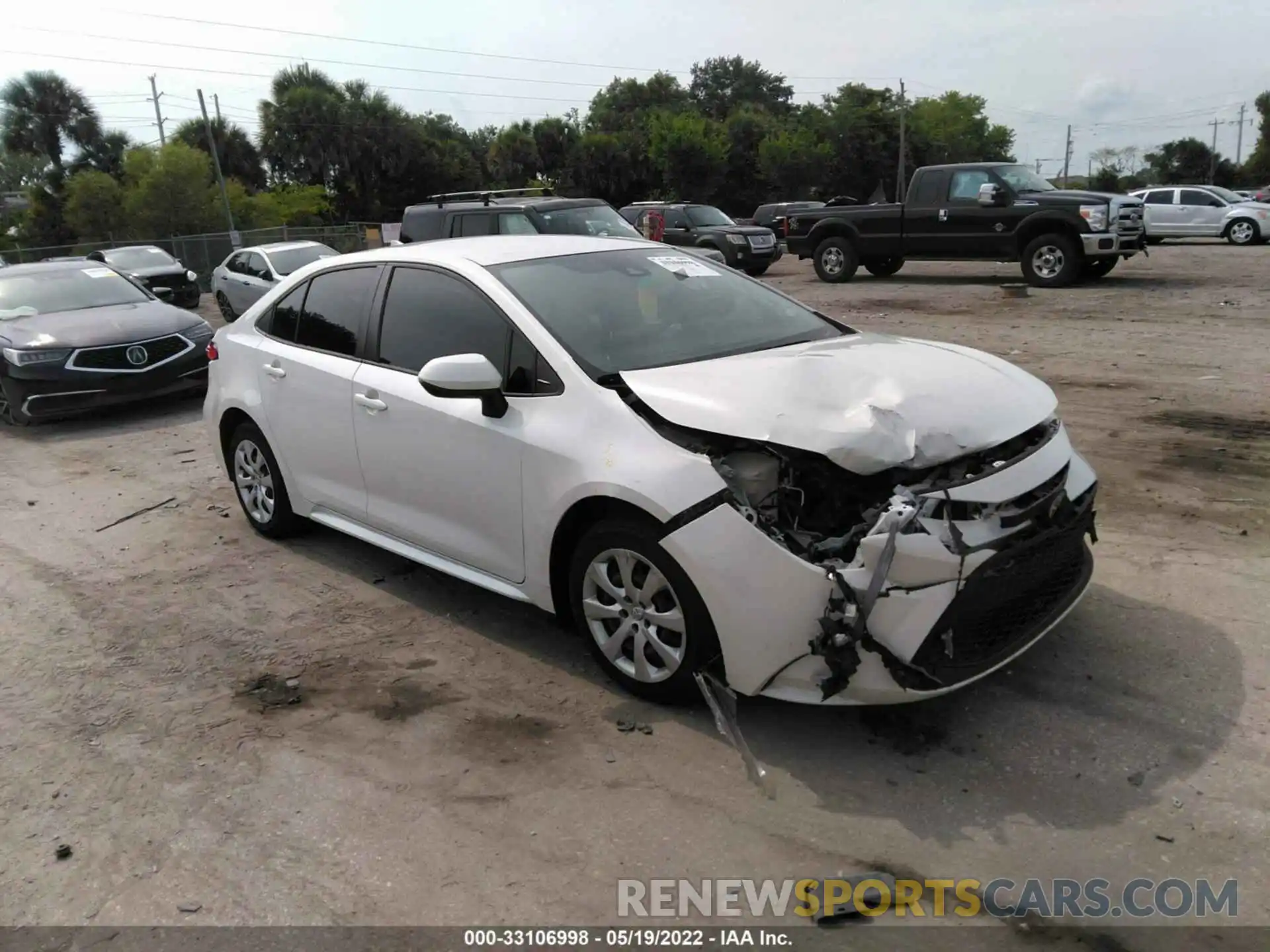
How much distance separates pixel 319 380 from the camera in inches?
199

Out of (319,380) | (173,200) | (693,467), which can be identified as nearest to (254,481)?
(319,380)

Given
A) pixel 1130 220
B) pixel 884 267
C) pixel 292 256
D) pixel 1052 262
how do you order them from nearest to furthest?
pixel 1130 220
pixel 1052 262
pixel 292 256
pixel 884 267

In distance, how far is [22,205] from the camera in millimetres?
68875

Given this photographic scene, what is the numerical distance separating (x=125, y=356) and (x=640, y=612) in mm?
7900

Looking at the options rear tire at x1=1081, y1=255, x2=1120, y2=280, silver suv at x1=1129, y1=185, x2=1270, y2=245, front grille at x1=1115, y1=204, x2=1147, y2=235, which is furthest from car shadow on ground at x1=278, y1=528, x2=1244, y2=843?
silver suv at x1=1129, y1=185, x2=1270, y2=245

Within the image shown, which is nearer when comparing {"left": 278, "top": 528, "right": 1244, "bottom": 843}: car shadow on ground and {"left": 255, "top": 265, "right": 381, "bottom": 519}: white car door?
{"left": 278, "top": 528, "right": 1244, "bottom": 843}: car shadow on ground

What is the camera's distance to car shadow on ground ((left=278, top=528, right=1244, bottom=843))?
3.11m

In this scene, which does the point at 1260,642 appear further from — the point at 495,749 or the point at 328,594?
the point at 328,594

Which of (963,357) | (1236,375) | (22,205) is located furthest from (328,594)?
(22,205)

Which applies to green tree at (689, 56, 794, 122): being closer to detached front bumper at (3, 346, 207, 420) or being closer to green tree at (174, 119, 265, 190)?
green tree at (174, 119, 265, 190)

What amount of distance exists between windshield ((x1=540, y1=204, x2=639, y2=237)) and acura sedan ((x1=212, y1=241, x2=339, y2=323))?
16.3ft

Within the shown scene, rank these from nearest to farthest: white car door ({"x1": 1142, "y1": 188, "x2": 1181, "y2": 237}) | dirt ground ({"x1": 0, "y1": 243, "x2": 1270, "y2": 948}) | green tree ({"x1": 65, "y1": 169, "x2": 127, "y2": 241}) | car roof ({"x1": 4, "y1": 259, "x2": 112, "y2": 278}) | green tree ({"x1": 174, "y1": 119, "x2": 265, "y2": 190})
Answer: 1. dirt ground ({"x1": 0, "y1": 243, "x2": 1270, "y2": 948})
2. car roof ({"x1": 4, "y1": 259, "x2": 112, "y2": 278})
3. white car door ({"x1": 1142, "y1": 188, "x2": 1181, "y2": 237})
4. green tree ({"x1": 65, "y1": 169, "x2": 127, "y2": 241})
5. green tree ({"x1": 174, "y1": 119, "x2": 265, "y2": 190})

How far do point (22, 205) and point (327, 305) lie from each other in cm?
7779
